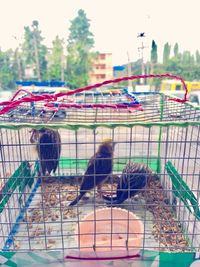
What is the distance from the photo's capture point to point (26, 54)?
71.6ft

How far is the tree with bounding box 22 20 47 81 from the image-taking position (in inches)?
826

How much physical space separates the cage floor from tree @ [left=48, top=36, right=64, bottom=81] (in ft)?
Answer: 59.3

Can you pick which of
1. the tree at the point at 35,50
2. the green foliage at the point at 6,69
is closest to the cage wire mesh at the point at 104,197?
the green foliage at the point at 6,69

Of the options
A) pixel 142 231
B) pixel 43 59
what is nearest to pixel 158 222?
pixel 142 231

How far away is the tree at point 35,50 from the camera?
2098cm

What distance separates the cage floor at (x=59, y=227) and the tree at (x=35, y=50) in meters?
19.1

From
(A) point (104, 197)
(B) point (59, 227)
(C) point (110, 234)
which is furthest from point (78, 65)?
(C) point (110, 234)

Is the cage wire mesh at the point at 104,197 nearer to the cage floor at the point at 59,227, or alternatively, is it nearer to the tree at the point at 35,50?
the cage floor at the point at 59,227

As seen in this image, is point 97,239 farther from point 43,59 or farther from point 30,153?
point 43,59

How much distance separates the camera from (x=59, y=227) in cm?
210

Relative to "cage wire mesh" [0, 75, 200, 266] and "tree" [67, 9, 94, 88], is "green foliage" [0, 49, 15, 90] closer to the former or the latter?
"tree" [67, 9, 94, 88]

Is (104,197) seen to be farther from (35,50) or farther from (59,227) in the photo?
(35,50)

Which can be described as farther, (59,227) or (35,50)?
(35,50)

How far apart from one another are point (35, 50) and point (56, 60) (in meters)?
2.34
